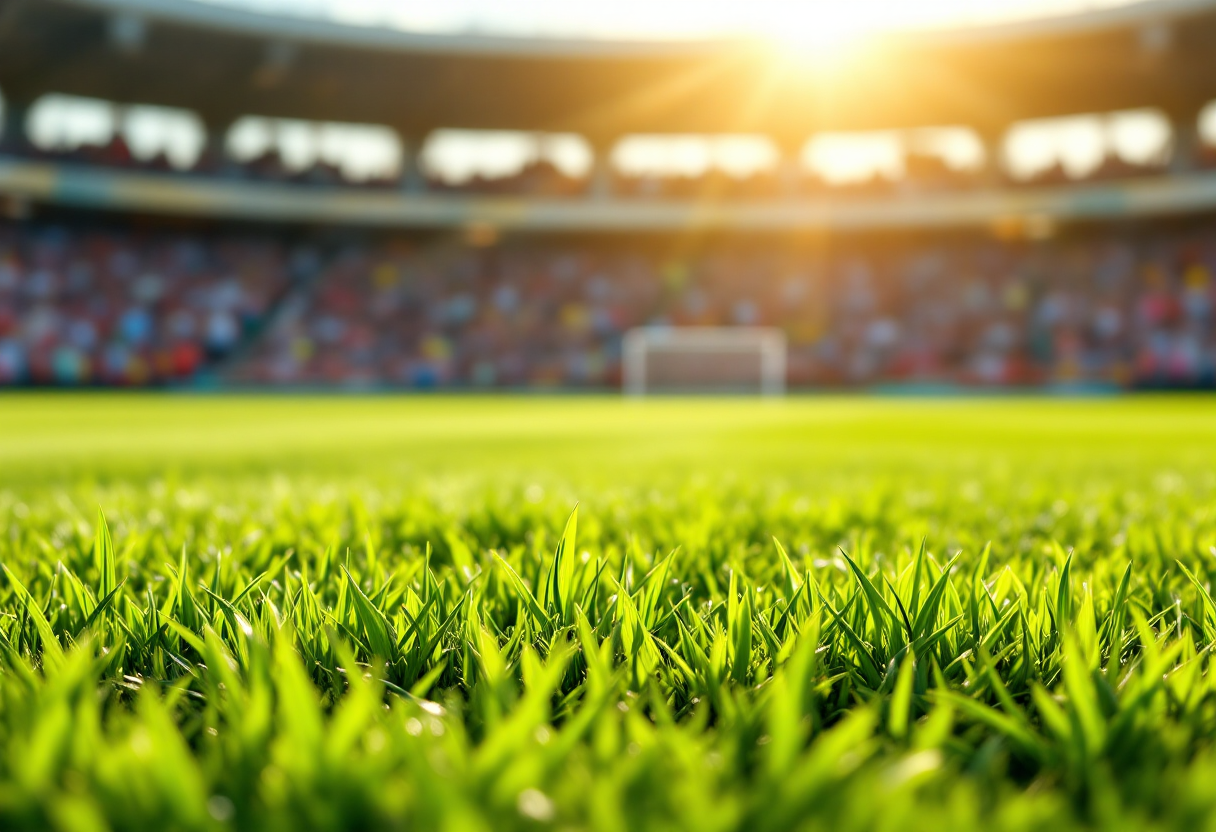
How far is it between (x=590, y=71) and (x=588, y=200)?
4026 millimetres

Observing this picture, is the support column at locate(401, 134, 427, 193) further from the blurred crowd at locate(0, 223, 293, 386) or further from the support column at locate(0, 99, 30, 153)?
the support column at locate(0, 99, 30, 153)

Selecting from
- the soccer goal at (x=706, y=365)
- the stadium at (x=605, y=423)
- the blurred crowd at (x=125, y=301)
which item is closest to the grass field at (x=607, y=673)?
the stadium at (x=605, y=423)

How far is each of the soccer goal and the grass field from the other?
878 inches

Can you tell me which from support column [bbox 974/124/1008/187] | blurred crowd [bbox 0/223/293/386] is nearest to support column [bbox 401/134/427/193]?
blurred crowd [bbox 0/223/293/386]

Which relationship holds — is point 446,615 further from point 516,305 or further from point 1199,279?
point 1199,279

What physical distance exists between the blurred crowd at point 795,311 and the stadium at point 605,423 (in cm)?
15

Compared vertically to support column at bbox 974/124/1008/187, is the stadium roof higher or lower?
higher

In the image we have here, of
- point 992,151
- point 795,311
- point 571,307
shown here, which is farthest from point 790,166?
point 571,307

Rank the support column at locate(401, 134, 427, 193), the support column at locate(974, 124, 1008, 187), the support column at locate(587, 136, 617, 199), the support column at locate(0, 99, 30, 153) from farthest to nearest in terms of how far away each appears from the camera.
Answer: the support column at locate(587, 136, 617, 199) < the support column at locate(401, 134, 427, 193) < the support column at locate(974, 124, 1008, 187) < the support column at locate(0, 99, 30, 153)

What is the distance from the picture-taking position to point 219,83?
81.9ft

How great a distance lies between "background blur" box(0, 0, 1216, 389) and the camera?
2347 centimetres

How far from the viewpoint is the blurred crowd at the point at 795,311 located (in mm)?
24984

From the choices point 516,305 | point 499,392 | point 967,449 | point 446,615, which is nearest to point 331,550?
point 446,615

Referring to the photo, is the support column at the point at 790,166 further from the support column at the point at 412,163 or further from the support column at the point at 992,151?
the support column at the point at 412,163
